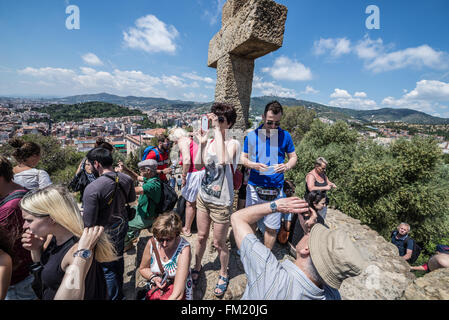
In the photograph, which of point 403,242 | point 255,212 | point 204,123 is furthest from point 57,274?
point 403,242

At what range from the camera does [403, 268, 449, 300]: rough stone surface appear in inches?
93.1

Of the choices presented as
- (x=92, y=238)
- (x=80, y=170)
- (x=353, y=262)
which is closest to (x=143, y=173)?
(x=80, y=170)

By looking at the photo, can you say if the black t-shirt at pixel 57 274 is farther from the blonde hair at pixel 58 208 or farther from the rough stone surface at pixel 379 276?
the rough stone surface at pixel 379 276

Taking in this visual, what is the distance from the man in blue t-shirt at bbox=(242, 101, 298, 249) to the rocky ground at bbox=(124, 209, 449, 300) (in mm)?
783

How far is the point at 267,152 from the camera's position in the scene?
8.42 ft

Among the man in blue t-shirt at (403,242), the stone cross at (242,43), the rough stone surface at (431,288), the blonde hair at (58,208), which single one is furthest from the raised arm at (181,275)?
the man in blue t-shirt at (403,242)

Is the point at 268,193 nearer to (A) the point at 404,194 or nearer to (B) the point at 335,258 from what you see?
(B) the point at 335,258

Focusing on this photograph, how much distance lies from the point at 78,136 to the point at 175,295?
292 feet

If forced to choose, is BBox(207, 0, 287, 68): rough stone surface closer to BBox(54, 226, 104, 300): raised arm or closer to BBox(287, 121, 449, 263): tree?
BBox(54, 226, 104, 300): raised arm

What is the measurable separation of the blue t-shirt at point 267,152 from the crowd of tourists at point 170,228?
14 millimetres

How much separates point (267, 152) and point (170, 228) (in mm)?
1564

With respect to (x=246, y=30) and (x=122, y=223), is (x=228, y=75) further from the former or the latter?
(x=122, y=223)

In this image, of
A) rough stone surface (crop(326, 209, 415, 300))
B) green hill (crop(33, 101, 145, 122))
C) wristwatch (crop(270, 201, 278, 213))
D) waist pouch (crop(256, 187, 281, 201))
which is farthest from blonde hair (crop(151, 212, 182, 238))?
green hill (crop(33, 101, 145, 122))

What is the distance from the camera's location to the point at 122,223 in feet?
7.39
